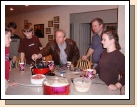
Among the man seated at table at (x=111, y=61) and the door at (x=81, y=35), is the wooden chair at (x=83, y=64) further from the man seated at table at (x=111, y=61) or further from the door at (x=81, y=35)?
the door at (x=81, y=35)

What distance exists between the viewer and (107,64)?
5.00 ft

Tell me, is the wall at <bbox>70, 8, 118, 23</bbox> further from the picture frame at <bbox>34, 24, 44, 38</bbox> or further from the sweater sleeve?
the sweater sleeve

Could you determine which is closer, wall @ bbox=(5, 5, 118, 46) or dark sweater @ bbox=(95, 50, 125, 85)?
dark sweater @ bbox=(95, 50, 125, 85)

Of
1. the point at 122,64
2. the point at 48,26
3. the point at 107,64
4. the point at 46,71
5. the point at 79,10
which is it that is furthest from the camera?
the point at 48,26

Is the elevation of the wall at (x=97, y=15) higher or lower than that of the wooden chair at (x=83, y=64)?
higher

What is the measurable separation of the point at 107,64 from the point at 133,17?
52cm

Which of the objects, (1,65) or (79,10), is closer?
(1,65)

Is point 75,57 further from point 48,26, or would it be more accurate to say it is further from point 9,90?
point 48,26

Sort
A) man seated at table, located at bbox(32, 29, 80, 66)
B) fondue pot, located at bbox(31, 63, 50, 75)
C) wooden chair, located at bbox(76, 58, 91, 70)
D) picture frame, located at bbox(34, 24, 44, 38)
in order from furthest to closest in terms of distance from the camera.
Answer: picture frame, located at bbox(34, 24, 44, 38) < wooden chair, located at bbox(76, 58, 91, 70) < man seated at table, located at bbox(32, 29, 80, 66) < fondue pot, located at bbox(31, 63, 50, 75)

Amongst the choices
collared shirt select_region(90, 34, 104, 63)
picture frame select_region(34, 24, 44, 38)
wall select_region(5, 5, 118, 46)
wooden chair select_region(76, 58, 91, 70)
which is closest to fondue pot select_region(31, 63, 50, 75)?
wooden chair select_region(76, 58, 91, 70)

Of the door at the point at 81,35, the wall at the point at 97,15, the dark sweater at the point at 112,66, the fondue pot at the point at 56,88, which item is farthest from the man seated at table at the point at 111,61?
the door at the point at 81,35

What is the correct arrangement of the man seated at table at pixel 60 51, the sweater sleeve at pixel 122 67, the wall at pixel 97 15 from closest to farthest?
the sweater sleeve at pixel 122 67 → the man seated at table at pixel 60 51 → the wall at pixel 97 15

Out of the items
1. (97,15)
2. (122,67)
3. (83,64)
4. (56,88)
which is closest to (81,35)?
A: (97,15)

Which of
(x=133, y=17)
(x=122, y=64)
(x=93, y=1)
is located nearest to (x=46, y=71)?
(x=122, y=64)
